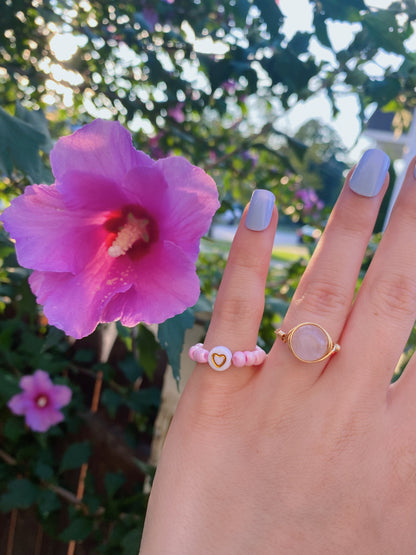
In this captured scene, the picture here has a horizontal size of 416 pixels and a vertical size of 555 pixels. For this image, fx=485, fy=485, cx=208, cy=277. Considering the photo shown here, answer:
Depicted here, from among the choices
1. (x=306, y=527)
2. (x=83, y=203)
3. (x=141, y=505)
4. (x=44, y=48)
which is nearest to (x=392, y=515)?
(x=306, y=527)

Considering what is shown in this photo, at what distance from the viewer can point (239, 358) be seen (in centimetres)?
85

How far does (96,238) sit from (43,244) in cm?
9

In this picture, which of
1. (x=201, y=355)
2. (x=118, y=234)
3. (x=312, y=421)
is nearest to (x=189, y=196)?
(x=118, y=234)

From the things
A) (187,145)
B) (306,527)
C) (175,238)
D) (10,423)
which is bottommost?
(10,423)

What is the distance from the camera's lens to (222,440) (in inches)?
33.7

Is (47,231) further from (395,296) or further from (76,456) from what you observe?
(76,456)

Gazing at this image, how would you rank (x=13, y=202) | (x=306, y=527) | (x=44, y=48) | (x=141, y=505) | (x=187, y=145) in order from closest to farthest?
1. (x=13, y=202)
2. (x=306, y=527)
3. (x=141, y=505)
4. (x=44, y=48)
5. (x=187, y=145)

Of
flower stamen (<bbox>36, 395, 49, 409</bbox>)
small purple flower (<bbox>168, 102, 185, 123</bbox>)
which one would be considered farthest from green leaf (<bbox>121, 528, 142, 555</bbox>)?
small purple flower (<bbox>168, 102, 185, 123</bbox>)

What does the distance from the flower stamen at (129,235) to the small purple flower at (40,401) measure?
4.17 ft

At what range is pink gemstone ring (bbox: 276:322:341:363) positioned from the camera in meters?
0.86

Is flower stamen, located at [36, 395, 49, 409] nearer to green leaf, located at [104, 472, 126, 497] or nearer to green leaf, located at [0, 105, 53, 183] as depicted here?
green leaf, located at [104, 472, 126, 497]

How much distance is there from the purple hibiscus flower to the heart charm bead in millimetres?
182

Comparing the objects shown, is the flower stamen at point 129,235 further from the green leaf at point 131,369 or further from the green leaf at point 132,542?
the green leaf at point 131,369

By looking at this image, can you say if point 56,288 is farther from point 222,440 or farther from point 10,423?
point 10,423
